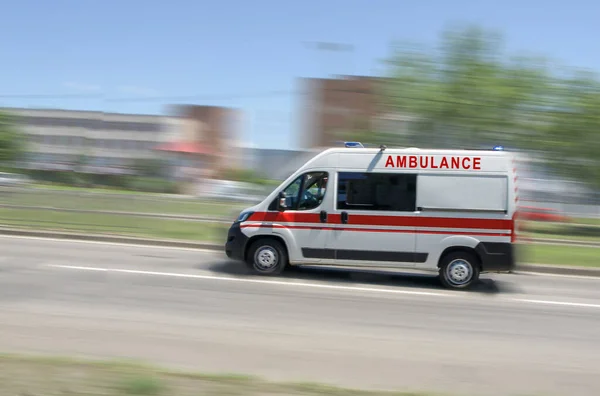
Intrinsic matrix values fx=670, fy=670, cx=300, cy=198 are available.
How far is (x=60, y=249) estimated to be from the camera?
13906mm

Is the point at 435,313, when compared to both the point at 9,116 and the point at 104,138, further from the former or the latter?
the point at 9,116

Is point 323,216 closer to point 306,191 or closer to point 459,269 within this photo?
point 306,191

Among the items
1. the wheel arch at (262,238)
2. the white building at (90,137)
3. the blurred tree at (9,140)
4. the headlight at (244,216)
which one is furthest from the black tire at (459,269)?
the blurred tree at (9,140)

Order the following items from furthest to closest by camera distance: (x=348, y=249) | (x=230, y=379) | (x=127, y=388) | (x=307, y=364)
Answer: (x=348, y=249)
(x=307, y=364)
(x=230, y=379)
(x=127, y=388)

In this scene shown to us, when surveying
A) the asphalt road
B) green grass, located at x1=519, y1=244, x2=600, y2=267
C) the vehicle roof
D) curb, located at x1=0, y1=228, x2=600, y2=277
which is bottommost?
the asphalt road

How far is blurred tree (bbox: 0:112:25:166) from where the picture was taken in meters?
63.7

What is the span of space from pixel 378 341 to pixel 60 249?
896 centimetres

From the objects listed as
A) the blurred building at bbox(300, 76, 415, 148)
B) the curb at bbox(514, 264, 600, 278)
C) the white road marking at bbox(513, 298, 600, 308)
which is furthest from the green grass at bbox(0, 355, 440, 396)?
the blurred building at bbox(300, 76, 415, 148)

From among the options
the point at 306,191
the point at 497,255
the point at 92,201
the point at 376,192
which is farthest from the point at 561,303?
the point at 92,201

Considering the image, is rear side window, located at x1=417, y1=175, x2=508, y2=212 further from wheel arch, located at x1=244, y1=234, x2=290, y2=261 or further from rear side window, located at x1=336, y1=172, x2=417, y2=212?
wheel arch, located at x1=244, y1=234, x2=290, y2=261

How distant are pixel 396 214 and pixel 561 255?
6405 mm

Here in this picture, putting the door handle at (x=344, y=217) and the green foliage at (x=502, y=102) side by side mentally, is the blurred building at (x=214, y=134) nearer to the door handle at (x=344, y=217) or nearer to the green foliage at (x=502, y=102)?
the green foliage at (x=502, y=102)

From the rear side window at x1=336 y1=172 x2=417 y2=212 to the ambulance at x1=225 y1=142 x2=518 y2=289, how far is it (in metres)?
0.02

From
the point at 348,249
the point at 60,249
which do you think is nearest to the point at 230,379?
the point at 348,249
